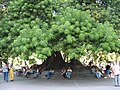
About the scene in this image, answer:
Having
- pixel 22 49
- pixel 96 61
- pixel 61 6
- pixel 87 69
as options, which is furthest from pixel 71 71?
pixel 22 49

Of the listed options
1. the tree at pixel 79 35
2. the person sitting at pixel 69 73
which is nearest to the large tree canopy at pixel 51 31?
the tree at pixel 79 35

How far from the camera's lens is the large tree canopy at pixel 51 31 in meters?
17.1

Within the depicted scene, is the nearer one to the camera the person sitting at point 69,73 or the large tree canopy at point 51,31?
the large tree canopy at point 51,31

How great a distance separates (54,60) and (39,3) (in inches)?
276

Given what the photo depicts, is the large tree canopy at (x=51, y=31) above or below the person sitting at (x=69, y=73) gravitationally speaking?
above

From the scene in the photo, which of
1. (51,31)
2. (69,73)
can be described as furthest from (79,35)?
(69,73)

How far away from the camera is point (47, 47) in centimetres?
1722

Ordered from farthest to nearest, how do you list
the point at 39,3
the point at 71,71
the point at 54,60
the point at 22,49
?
the point at 54,60 < the point at 71,71 < the point at 39,3 < the point at 22,49

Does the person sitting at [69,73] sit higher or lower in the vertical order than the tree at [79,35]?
lower

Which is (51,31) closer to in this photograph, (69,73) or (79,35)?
(79,35)

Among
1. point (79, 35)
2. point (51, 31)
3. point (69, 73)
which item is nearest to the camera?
point (79, 35)

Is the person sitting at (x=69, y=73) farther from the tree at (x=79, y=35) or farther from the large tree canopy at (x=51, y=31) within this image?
the tree at (x=79, y=35)

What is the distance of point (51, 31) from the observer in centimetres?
1758

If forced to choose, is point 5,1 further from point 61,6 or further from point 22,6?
point 61,6
